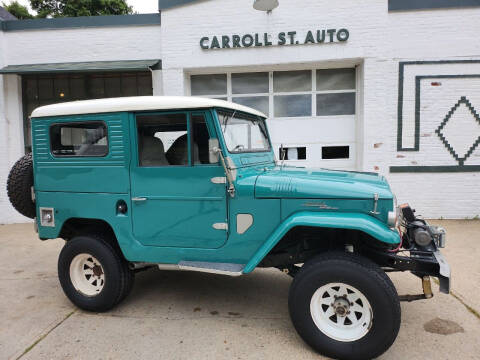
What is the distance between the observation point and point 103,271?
3.60m

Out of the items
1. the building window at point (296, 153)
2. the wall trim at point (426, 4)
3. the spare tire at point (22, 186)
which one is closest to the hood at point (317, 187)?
the spare tire at point (22, 186)

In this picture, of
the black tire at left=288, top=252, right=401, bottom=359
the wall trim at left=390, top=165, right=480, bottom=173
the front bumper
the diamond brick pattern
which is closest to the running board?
the black tire at left=288, top=252, right=401, bottom=359

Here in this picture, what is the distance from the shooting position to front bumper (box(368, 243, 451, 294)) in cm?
273

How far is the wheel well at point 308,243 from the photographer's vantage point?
10.4ft

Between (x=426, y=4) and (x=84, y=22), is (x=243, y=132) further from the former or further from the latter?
(x=84, y=22)

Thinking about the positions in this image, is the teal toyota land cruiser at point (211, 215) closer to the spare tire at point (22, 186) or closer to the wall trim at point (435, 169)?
the spare tire at point (22, 186)

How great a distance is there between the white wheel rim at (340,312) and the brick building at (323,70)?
5211mm

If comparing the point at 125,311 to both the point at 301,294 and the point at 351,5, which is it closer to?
the point at 301,294

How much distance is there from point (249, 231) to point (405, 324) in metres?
1.76

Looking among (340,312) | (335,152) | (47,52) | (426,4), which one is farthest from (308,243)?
(47,52)

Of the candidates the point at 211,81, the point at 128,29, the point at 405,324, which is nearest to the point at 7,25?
the point at 128,29

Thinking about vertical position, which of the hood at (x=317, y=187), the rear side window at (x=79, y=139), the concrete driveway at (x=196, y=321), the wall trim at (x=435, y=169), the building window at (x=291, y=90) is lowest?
the concrete driveway at (x=196, y=321)

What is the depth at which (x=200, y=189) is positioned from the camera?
325 centimetres

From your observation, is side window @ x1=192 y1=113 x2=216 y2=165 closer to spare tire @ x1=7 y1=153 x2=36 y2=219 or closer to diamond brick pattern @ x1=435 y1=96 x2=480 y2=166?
spare tire @ x1=7 y1=153 x2=36 y2=219
